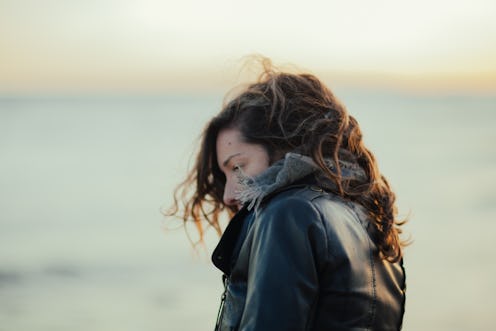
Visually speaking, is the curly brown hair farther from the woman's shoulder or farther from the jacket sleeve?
the jacket sleeve

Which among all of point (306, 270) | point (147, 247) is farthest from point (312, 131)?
point (147, 247)

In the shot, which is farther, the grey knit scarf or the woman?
the grey knit scarf

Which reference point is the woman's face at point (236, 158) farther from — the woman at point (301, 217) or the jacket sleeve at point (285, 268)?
the jacket sleeve at point (285, 268)

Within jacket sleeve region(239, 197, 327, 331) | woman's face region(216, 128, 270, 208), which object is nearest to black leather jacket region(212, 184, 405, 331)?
jacket sleeve region(239, 197, 327, 331)

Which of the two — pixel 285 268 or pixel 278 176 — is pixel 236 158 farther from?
pixel 285 268

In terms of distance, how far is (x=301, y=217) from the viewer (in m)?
2.01

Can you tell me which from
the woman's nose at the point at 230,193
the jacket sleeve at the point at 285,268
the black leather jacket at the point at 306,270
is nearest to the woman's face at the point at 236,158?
the woman's nose at the point at 230,193

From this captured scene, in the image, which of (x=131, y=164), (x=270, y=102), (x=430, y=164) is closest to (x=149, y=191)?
(x=131, y=164)

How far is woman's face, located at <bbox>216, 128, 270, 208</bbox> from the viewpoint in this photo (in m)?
2.42

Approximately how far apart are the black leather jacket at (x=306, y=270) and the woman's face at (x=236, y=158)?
22cm

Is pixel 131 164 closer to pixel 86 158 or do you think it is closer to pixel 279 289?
pixel 86 158

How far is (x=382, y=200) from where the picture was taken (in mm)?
2395

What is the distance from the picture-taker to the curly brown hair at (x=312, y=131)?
231 cm

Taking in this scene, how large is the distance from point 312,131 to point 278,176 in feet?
0.98
